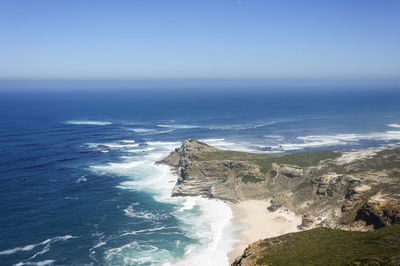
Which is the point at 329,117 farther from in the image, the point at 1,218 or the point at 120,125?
the point at 1,218

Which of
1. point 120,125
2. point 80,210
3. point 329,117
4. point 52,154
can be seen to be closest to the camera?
point 80,210

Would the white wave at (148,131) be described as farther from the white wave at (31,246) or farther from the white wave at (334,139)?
the white wave at (31,246)

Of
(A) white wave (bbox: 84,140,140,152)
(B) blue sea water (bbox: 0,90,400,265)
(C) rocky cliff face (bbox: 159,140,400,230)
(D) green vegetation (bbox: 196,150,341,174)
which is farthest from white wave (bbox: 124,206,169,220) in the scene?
(A) white wave (bbox: 84,140,140,152)

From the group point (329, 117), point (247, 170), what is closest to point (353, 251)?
point (247, 170)

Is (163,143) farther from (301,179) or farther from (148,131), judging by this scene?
(301,179)

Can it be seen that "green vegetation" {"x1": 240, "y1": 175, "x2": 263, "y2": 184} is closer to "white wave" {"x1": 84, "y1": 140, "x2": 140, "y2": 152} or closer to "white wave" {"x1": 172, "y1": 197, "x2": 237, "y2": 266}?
"white wave" {"x1": 172, "y1": 197, "x2": 237, "y2": 266}

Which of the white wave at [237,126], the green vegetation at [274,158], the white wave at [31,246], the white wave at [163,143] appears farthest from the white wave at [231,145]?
the white wave at [31,246]
